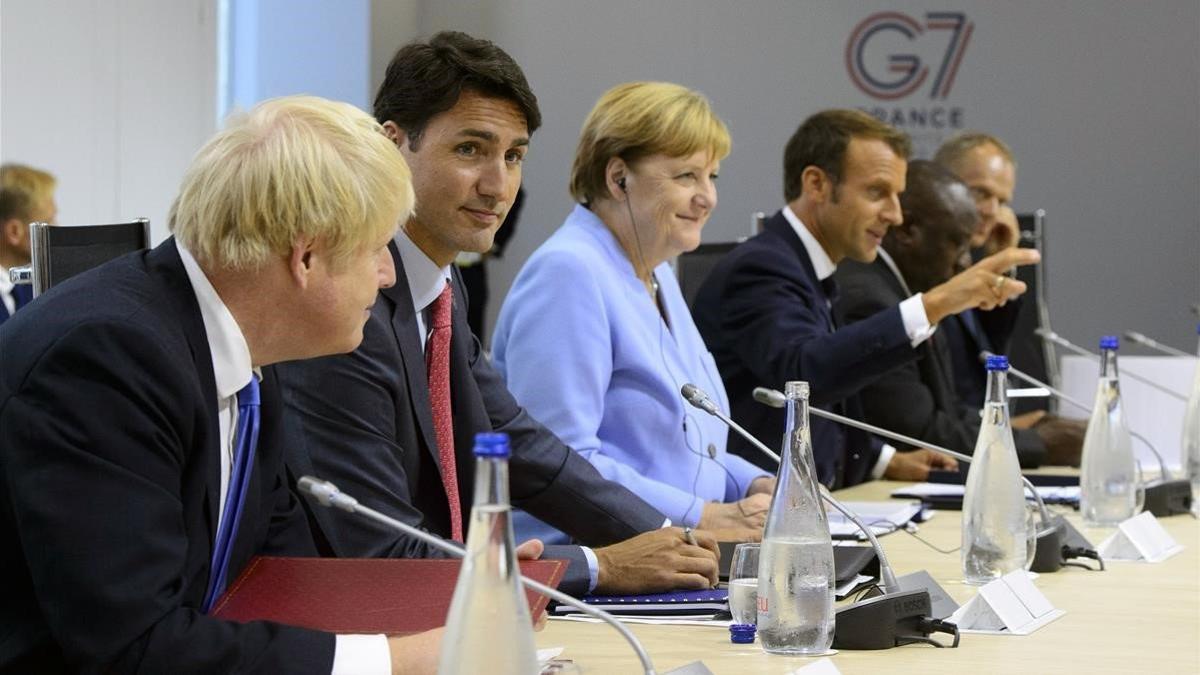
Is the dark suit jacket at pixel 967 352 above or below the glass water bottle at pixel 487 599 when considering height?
below

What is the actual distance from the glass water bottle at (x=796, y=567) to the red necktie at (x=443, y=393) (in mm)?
545

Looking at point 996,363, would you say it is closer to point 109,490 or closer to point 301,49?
point 109,490

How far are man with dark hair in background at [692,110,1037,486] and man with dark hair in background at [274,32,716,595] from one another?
3.14 ft

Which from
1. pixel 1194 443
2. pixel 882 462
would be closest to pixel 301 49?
pixel 882 462

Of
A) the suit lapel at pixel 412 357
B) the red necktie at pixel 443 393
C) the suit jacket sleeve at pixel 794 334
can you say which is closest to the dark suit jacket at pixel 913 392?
the suit jacket sleeve at pixel 794 334

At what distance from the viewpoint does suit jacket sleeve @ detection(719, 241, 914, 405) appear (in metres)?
3.13

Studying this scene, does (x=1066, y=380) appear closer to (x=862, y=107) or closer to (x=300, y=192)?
(x=300, y=192)

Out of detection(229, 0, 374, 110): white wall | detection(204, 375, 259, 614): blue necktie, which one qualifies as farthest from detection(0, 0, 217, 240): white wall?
detection(204, 375, 259, 614): blue necktie

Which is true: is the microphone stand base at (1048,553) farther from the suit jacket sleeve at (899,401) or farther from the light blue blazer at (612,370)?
the suit jacket sleeve at (899,401)

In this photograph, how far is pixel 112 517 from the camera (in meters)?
1.28

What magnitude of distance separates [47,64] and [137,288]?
484 centimetres

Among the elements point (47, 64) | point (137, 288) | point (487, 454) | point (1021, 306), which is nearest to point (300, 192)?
point (137, 288)

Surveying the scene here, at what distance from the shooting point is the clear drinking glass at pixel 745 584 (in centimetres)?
167

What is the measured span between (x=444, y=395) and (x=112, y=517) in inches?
33.6
